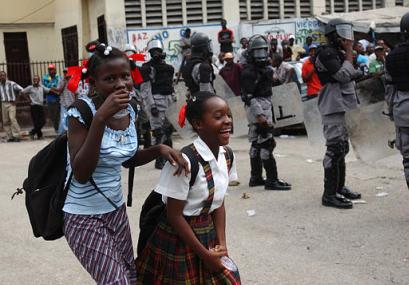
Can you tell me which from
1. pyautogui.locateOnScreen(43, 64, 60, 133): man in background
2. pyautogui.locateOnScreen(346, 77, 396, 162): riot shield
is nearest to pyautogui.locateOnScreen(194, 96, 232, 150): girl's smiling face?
pyautogui.locateOnScreen(346, 77, 396, 162): riot shield

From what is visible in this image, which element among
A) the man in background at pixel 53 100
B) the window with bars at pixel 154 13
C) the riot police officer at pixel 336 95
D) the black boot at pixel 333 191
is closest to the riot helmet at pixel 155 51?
the riot police officer at pixel 336 95

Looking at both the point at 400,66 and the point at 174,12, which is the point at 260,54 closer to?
the point at 400,66

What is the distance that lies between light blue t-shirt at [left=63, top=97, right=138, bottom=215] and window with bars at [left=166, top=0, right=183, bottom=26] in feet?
Result: 45.2

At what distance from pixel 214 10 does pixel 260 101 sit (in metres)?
10.1

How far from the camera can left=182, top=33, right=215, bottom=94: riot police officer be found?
8.02 metres

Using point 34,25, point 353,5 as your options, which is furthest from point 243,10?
point 34,25

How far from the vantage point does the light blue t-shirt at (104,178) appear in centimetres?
264

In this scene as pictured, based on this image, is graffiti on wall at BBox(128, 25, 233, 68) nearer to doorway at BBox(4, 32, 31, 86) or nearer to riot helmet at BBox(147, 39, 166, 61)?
doorway at BBox(4, 32, 31, 86)

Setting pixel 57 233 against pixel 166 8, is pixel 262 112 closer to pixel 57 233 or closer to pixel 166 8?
pixel 57 233

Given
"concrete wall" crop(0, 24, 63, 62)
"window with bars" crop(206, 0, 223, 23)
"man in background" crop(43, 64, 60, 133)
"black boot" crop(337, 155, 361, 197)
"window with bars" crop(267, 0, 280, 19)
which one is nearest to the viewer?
"black boot" crop(337, 155, 361, 197)

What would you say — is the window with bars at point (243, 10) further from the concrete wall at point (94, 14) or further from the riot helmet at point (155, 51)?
the riot helmet at point (155, 51)

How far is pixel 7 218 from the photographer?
6.39 m

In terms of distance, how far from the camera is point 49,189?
9.07 feet

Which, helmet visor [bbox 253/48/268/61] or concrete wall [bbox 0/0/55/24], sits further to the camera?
concrete wall [bbox 0/0/55/24]
